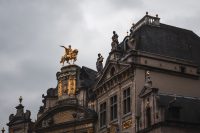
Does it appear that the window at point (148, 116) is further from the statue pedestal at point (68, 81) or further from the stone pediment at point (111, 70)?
the statue pedestal at point (68, 81)

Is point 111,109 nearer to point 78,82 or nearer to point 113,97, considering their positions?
point 113,97

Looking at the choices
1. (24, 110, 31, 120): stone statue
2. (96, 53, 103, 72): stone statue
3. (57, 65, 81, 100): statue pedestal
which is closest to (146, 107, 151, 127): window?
(96, 53, 103, 72): stone statue

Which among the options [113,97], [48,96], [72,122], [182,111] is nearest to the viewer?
[182,111]

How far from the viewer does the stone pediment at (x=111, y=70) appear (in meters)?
54.4

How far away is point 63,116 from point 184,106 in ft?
56.9

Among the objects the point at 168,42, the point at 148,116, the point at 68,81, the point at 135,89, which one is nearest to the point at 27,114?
the point at 68,81

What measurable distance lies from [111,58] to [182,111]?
36.9 feet

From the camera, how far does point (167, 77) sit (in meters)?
53.2

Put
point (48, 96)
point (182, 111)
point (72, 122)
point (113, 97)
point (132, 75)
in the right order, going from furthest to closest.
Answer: point (48, 96) < point (72, 122) < point (113, 97) < point (132, 75) < point (182, 111)

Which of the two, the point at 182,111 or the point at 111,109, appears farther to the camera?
A: the point at 111,109

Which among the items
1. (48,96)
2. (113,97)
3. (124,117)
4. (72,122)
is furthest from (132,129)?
(48,96)

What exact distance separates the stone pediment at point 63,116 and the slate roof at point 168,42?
31.3 ft

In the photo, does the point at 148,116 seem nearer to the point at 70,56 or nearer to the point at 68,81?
the point at 68,81

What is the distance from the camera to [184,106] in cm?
4947
